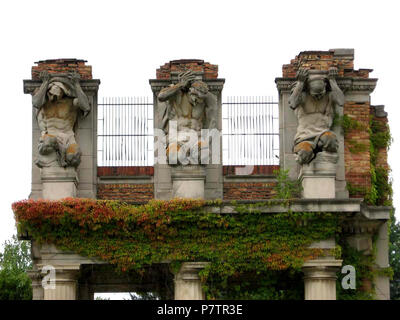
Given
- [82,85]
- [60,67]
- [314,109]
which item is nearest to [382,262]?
[314,109]

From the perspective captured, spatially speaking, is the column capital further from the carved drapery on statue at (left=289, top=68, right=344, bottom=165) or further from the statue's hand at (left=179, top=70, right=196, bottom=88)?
the statue's hand at (left=179, top=70, right=196, bottom=88)

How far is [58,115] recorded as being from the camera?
101 ft

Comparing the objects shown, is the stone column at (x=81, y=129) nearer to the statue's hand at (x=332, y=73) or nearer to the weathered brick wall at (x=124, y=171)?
the weathered brick wall at (x=124, y=171)

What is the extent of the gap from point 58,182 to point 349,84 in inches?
322

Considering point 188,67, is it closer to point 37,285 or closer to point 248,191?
point 248,191

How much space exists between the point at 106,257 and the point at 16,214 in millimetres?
2495

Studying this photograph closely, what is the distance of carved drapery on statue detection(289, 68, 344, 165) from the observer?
30.0m

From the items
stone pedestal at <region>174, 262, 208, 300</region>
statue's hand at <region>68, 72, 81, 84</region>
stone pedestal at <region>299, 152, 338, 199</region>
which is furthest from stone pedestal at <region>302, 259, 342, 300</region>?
statue's hand at <region>68, 72, 81, 84</region>

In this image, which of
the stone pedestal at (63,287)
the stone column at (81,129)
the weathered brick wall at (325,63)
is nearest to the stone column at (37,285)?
the stone pedestal at (63,287)

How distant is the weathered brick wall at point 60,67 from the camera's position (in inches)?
1230

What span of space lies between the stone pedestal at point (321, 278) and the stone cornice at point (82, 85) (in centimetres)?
742

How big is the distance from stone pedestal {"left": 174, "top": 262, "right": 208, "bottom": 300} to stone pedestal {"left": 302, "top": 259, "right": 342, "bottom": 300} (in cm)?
265

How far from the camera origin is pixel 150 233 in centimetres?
2945
